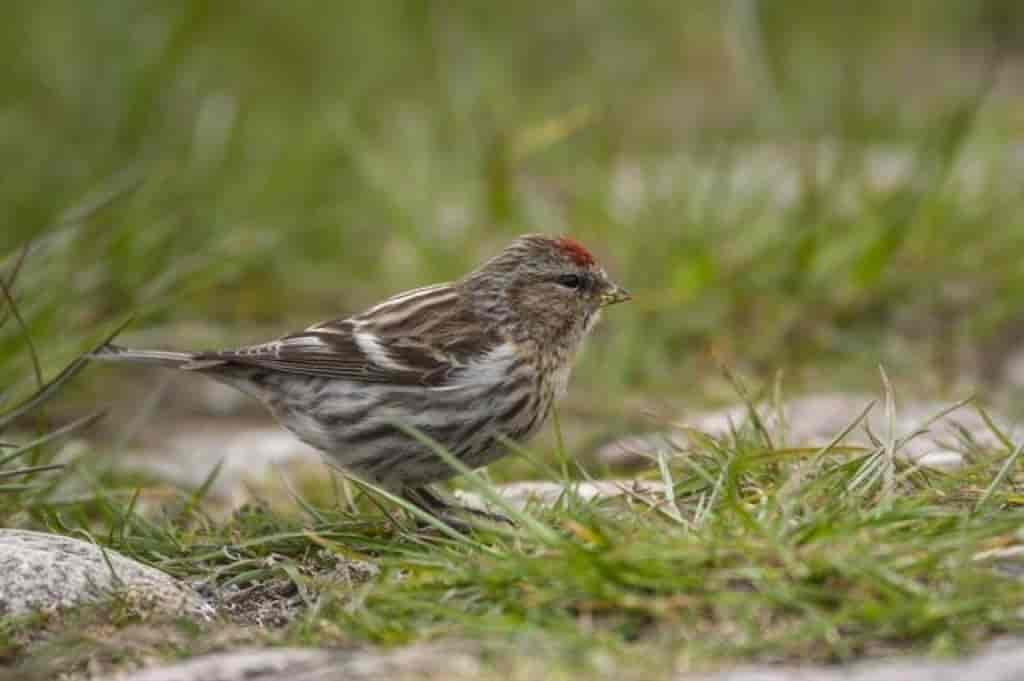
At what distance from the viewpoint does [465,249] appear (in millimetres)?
7906

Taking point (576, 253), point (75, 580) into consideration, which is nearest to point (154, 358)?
point (576, 253)

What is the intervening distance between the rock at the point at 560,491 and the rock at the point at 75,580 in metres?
0.79

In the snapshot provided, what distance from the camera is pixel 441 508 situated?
4863 millimetres

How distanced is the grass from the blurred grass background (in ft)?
0.07

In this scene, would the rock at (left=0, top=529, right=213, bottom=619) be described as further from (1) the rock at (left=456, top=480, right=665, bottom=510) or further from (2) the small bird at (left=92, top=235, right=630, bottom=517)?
(2) the small bird at (left=92, top=235, right=630, bottom=517)

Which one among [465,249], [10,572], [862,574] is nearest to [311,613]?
[10,572]

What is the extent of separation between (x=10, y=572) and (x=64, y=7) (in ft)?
21.9

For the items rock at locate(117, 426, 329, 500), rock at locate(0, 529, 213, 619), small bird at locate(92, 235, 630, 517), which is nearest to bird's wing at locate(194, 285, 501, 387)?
small bird at locate(92, 235, 630, 517)

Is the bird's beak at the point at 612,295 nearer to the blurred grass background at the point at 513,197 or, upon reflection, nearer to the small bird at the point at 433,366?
the small bird at the point at 433,366

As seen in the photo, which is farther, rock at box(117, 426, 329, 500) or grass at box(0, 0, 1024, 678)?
rock at box(117, 426, 329, 500)

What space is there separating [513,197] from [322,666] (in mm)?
5093

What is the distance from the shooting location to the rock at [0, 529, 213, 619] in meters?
3.78

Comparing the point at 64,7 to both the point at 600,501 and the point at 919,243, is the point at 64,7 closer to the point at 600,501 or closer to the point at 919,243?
the point at 919,243

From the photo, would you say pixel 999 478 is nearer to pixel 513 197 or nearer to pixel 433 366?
pixel 433 366
